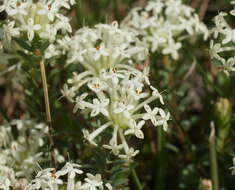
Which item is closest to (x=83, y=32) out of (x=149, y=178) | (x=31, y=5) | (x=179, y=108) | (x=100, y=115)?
(x=31, y=5)

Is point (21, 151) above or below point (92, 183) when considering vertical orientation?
above

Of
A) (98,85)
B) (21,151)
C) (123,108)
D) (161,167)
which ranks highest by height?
(98,85)

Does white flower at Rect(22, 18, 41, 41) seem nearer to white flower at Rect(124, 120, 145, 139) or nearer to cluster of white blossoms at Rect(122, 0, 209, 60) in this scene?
white flower at Rect(124, 120, 145, 139)

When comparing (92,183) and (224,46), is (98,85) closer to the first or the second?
(92,183)

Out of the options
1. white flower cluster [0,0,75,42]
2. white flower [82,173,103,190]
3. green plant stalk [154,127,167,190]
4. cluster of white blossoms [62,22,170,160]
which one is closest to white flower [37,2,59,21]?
white flower cluster [0,0,75,42]

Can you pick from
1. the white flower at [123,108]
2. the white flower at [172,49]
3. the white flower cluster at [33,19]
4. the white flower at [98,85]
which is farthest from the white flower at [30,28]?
the white flower at [172,49]

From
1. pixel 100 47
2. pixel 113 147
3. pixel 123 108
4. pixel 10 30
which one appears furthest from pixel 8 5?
pixel 113 147

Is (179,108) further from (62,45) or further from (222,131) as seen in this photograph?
(62,45)
